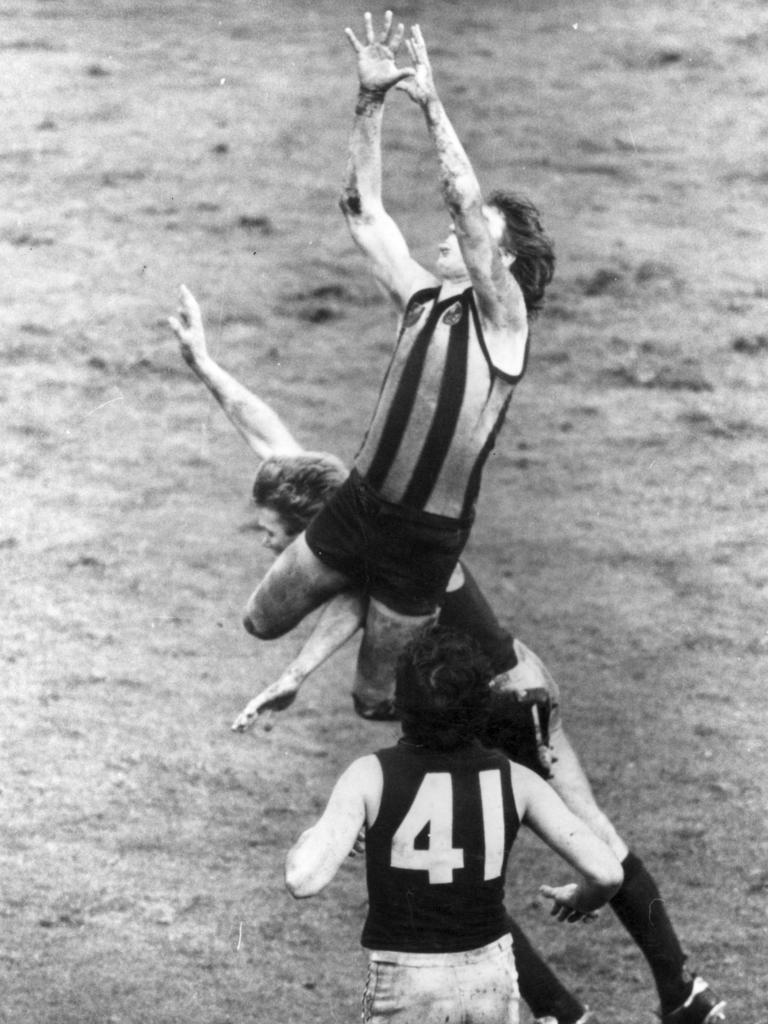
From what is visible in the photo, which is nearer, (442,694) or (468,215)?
(442,694)

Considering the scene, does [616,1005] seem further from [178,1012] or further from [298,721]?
[298,721]

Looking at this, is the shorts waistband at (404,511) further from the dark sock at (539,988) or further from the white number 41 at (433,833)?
the dark sock at (539,988)

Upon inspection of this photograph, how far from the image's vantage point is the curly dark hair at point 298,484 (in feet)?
20.6

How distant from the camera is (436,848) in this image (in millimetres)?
4871

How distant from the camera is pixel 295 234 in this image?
40.9 ft

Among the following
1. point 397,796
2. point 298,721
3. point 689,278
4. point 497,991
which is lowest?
point 298,721

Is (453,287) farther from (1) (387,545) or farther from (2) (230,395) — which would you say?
(2) (230,395)

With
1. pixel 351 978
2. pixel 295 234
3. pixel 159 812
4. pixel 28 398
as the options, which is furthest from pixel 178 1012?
pixel 295 234

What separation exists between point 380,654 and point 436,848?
4.07 ft

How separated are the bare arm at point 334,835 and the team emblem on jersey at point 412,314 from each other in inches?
61.1

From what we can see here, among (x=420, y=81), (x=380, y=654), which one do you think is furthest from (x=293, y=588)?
(x=420, y=81)

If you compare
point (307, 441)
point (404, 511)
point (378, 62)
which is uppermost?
point (378, 62)

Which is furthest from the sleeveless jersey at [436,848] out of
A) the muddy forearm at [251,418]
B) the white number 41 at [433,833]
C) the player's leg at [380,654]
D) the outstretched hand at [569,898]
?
the muddy forearm at [251,418]

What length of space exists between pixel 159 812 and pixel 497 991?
3.54m
